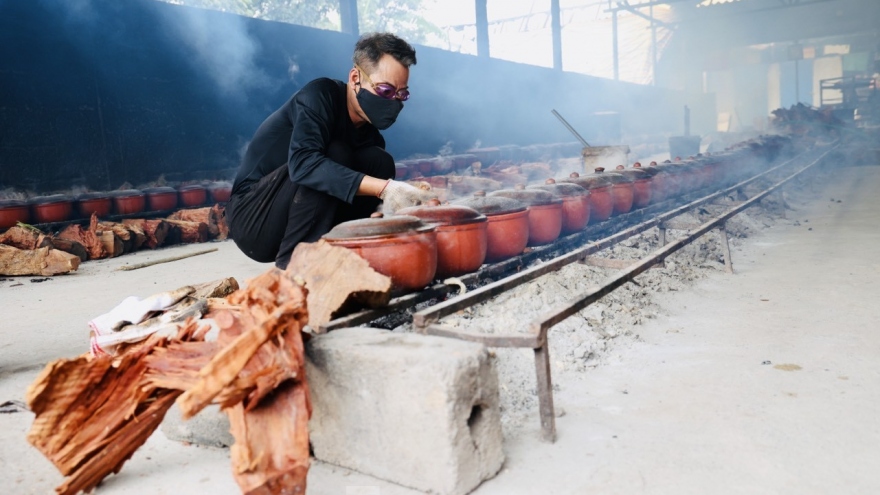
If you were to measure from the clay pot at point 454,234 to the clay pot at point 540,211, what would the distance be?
30.4 inches

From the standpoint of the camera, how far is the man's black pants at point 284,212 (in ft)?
10.5

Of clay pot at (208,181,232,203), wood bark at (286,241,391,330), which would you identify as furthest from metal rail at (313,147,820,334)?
clay pot at (208,181,232,203)

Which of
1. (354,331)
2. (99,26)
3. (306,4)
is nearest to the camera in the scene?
(354,331)

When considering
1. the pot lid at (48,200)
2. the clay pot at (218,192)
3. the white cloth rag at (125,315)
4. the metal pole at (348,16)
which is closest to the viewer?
the white cloth rag at (125,315)

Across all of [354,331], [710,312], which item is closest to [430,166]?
[710,312]

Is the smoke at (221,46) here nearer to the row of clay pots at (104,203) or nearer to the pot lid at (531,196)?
the row of clay pots at (104,203)

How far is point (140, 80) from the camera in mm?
8617

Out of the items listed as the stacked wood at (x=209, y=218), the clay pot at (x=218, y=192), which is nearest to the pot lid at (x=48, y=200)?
the stacked wood at (x=209, y=218)

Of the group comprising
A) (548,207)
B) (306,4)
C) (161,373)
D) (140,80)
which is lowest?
(161,373)

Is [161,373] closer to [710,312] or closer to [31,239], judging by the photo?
[710,312]

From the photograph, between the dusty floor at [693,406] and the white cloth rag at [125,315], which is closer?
the dusty floor at [693,406]

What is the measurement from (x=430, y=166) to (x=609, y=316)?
7.09 m

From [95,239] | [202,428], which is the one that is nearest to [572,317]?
[202,428]

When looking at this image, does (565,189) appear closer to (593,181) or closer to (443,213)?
(593,181)
